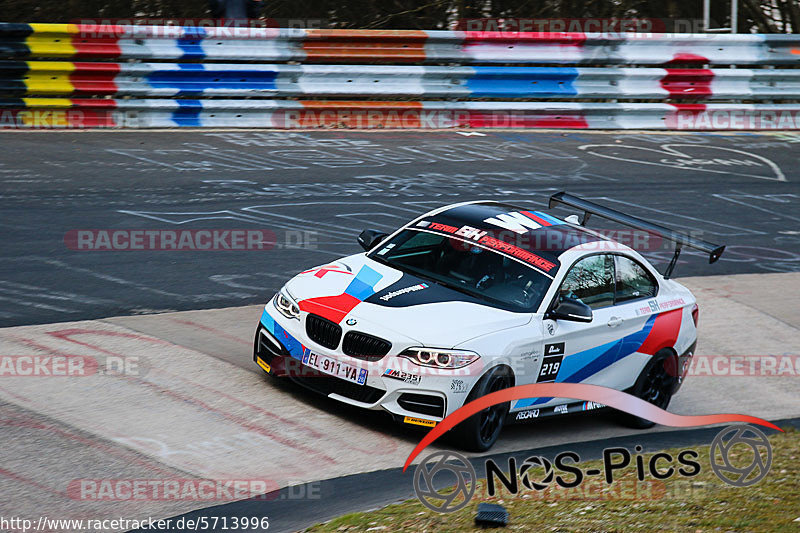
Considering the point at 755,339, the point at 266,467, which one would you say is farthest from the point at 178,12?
the point at 266,467

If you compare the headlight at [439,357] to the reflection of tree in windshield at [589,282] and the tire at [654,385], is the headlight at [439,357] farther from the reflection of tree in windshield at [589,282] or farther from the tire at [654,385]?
the tire at [654,385]

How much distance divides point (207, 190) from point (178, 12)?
695cm

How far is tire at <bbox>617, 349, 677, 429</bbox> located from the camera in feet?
27.8

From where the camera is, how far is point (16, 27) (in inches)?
577

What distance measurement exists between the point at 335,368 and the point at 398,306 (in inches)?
25.2

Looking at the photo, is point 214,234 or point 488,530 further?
point 214,234

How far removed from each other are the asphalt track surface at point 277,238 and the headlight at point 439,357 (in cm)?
65

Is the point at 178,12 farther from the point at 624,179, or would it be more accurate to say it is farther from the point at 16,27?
the point at 624,179

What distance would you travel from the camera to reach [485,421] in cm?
715

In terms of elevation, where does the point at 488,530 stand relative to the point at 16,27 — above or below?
below

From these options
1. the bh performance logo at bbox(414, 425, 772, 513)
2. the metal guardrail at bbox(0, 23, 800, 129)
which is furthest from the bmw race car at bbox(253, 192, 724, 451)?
the metal guardrail at bbox(0, 23, 800, 129)

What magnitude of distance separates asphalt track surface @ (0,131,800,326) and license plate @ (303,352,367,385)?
2630mm

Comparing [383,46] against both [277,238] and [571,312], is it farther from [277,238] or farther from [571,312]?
[571,312]

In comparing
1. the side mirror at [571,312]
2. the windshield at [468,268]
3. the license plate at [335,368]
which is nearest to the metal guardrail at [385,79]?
the windshield at [468,268]
